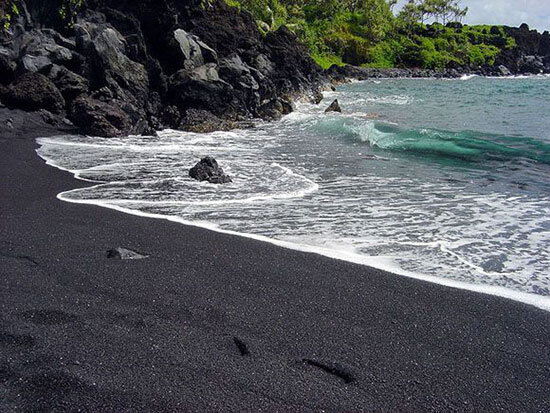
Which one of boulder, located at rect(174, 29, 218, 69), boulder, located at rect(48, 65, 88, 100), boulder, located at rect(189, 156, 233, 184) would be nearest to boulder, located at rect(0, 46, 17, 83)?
boulder, located at rect(48, 65, 88, 100)

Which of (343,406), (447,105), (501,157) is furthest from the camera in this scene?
(447,105)

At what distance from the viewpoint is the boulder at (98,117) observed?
1594cm

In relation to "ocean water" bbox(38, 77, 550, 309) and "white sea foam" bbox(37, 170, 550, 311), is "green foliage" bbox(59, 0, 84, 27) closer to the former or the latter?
"ocean water" bbox(38, 77, 550, 309)

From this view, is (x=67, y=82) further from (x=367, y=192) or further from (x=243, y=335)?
(x=243, y=335)

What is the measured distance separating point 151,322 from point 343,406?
184 cm

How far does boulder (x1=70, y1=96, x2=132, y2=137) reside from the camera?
15.9 metres

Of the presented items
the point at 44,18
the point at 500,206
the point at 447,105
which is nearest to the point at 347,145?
the point at 500,206

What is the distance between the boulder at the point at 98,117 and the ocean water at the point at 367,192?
1.88 feet

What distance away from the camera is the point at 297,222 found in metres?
7.29

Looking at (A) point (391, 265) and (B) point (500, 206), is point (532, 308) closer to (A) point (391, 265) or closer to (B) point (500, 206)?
(A) point (391, 265)

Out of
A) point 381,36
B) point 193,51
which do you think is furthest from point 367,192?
point 381,36

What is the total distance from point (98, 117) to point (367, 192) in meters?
11.0

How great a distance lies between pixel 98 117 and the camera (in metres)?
16.0

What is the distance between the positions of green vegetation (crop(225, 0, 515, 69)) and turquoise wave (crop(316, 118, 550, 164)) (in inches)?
2251
